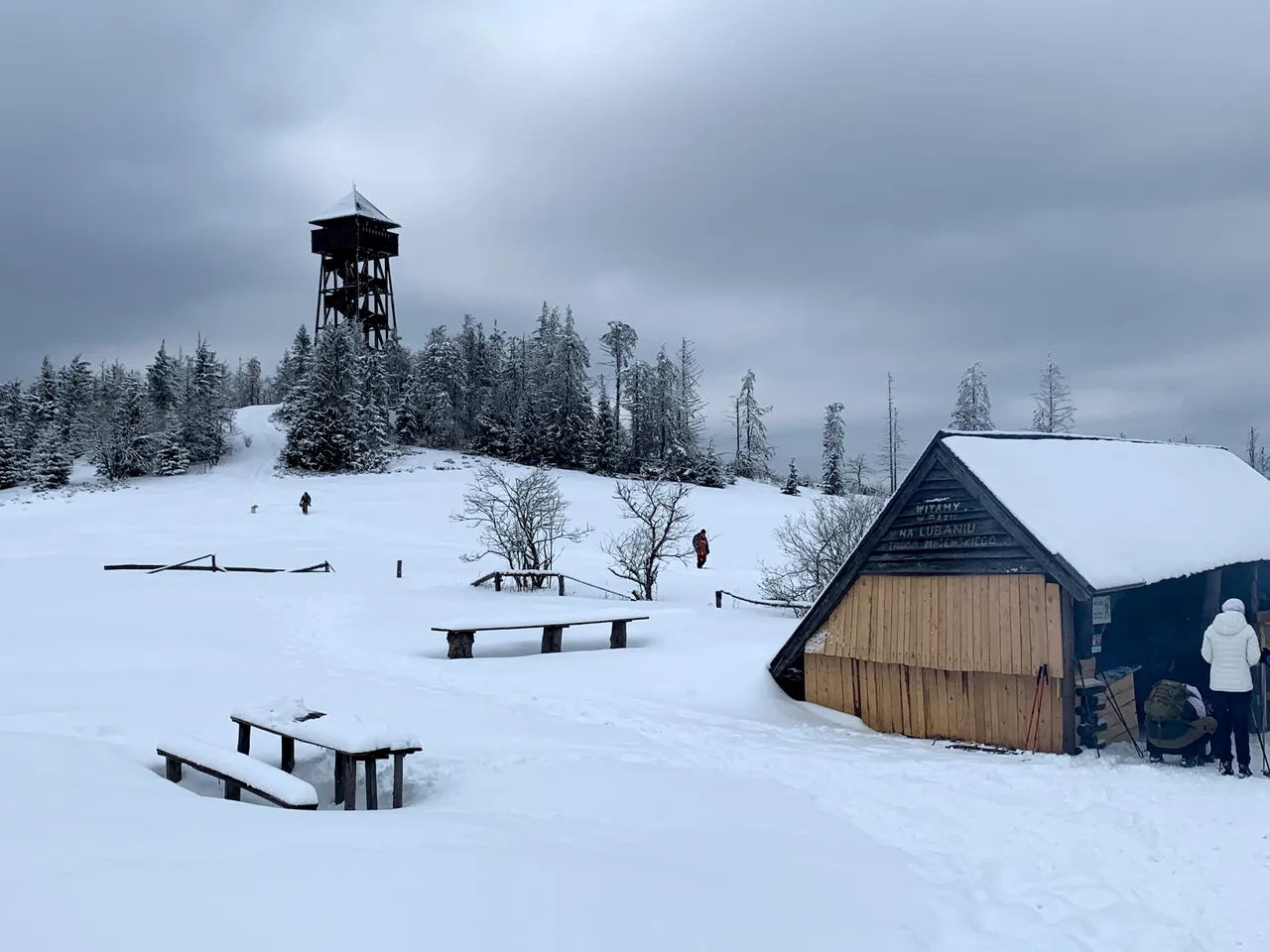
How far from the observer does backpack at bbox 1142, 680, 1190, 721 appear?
1050 centimetres

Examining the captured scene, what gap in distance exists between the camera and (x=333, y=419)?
195 ft

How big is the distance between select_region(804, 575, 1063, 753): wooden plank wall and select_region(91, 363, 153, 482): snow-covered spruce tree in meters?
55.7

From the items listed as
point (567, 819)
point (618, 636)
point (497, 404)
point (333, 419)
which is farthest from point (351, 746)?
point (497, 404)

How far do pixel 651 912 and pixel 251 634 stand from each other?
1520cm

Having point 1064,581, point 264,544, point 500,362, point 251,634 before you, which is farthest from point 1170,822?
point 500,362

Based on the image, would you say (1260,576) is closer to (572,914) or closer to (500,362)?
(572,914)

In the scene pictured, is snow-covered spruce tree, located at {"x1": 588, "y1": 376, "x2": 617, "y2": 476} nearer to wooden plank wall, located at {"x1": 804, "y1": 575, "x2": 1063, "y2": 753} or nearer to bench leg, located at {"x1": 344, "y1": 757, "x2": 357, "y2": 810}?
wooden plank wall, located at {"x1": 804, "y1": 575, "x2": 1063, "y2": 753}

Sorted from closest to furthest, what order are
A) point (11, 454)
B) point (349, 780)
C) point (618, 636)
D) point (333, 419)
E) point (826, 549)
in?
1. point (349, 780)
2. point (618, 636)
3. point (826, 549)
4. point (11, 454)
5. point (333, 419)

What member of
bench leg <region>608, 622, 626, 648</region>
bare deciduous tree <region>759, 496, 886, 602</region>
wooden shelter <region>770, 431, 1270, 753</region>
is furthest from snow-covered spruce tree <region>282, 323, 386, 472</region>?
wooden shelter <region>770, 431, 1270, 753</region>

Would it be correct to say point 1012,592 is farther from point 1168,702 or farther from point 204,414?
point 204,414

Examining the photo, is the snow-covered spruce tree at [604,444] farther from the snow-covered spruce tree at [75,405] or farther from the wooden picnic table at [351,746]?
the wooden picnic table at [351,746]

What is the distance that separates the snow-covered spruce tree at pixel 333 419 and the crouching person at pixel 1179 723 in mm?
54511

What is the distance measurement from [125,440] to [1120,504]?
59.9 m

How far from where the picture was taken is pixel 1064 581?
10461 millimetres
